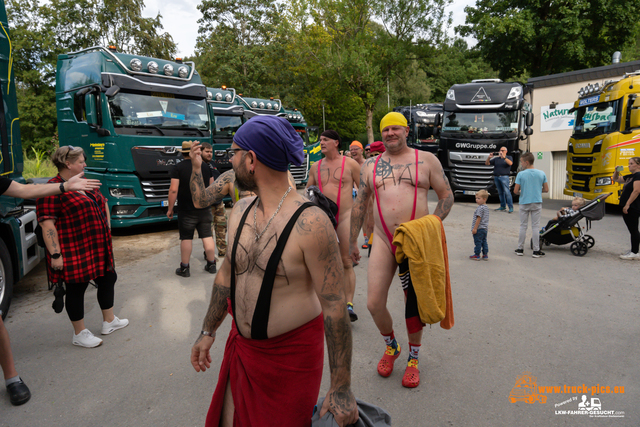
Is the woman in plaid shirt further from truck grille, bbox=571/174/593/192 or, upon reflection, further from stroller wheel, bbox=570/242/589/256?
truck grille, bbox=571/174/593/192

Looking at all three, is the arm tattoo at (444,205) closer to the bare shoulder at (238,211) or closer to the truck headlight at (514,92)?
the bare shoulder at (238,211)

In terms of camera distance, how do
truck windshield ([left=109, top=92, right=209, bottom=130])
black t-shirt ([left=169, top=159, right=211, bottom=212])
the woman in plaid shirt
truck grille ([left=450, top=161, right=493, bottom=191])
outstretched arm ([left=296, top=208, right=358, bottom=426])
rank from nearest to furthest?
outstretched arm ([left=296, top=208, right=358, bottom=426]) < the woman in plaid shirt < black t-shirt ([left=169, top=159, right=211, bottom=212]) < truck windshield ([left=109, top=92, right=209, bottom=130]) < truck grille ([left=450, top=161, right=493, bottom=191])

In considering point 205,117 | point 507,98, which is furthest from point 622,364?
point 507,98

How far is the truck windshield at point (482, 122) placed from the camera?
13141mm

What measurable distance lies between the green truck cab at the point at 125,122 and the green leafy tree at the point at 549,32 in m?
19.6

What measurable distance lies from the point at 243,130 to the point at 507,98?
1339cm

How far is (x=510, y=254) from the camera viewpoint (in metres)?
7.18

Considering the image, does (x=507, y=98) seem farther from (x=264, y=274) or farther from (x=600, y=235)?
(x=264, y=274)

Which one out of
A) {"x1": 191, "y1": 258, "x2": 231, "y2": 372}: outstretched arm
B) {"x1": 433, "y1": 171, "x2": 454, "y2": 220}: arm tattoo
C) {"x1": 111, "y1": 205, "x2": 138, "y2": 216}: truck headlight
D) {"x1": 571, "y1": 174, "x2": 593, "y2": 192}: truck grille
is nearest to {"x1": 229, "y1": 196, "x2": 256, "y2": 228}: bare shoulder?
{"x1": 191, "y1": 258, "x2": 231, "y2": 372}: outstretched arm

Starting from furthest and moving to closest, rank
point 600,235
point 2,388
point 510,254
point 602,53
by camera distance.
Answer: point 602,53 → point 600,235 → point 510,254 → point 2,388

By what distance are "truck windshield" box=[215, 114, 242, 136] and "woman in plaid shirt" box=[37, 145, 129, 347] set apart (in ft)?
32.6

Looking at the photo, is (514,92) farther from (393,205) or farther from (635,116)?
(393,205)

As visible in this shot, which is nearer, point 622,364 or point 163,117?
point 622,364

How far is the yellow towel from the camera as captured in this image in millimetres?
3010
